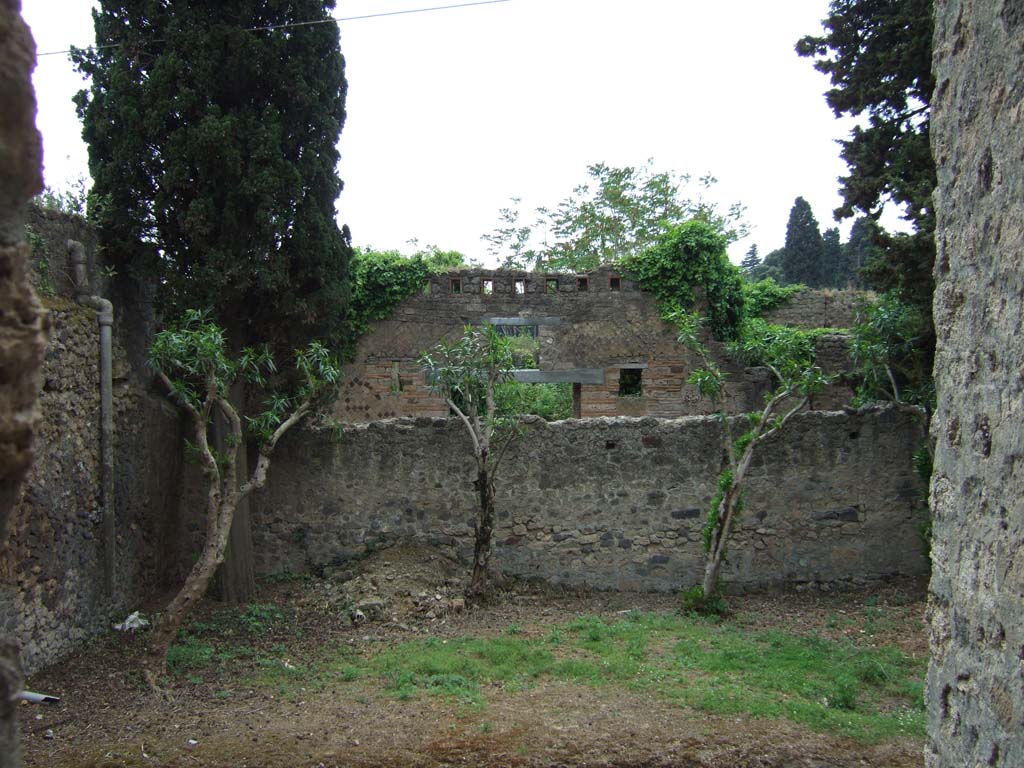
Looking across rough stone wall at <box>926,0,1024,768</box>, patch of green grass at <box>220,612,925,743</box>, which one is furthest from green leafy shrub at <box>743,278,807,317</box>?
rough stone wall at <box>926,0,1024,768</box>

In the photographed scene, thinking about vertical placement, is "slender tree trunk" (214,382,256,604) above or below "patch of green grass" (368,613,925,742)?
above

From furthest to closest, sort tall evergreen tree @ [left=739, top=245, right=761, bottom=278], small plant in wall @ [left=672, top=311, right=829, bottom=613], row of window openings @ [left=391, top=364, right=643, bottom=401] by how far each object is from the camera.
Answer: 1. tall evergreen tree @ [left=739, top=245, right=761, bottom=278]
2. row of window openings @ [left=391, top=364, right=643, bottom=401]
3. small plant in wall @ [left=672, top=311, right=829, bottom=613]

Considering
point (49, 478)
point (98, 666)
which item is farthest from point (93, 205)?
point (98, 666)

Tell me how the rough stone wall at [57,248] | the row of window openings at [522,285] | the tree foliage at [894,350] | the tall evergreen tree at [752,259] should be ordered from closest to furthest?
the rough stone wall at [57,248]
the tree foliage at [894,350]
the row of window openings at [522,285]
the tall evergreen tree at [752,259]

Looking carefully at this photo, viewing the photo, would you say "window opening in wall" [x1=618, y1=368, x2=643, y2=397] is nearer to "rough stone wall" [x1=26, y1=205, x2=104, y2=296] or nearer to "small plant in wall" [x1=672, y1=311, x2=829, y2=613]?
"small plant in wall" [x1=672, y1=311, x2=829, y2=613]

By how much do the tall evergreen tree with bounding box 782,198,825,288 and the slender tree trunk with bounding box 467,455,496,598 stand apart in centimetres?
2776

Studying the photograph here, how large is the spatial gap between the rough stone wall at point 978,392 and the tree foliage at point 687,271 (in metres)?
12.4

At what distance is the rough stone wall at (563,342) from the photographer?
15141 mm

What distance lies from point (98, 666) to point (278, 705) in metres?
1.94

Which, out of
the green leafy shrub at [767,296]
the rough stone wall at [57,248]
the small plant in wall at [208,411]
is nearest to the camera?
the small plant in wall at [208,411]

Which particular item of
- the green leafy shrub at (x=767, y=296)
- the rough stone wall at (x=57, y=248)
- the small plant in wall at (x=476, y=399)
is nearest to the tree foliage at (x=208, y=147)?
the rough stone wall at (x=57, y=248)

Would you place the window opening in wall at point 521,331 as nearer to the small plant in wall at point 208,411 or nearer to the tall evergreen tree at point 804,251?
the small plant in wall at point 208,411

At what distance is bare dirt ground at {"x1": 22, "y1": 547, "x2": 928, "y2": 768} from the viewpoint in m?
4.89

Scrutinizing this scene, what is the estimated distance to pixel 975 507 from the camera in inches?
111
